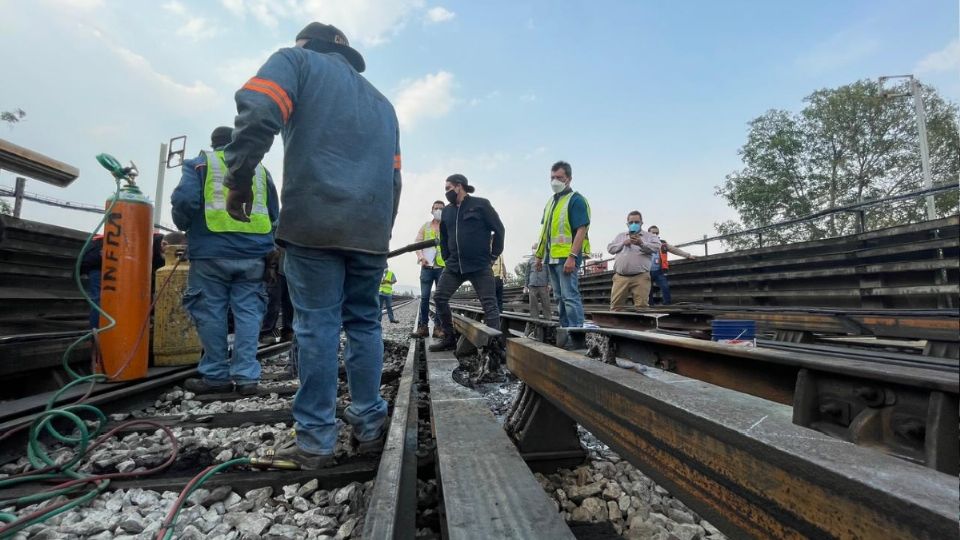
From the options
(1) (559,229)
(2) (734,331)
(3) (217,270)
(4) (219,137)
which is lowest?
(2) (734,331)

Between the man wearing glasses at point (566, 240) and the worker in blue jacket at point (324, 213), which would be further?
the man wearing glasses at point (566, 240)

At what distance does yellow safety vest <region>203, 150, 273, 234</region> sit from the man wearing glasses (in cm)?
295

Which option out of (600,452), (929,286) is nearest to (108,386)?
(600,452)

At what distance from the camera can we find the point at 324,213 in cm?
208

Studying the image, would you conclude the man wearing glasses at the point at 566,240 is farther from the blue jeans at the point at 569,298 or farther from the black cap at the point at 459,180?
the black cap at the point at 459,180

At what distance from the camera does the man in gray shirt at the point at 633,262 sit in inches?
275

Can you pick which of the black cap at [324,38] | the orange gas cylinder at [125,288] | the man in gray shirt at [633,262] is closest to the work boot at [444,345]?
the orange gas cylinder at [125,288]

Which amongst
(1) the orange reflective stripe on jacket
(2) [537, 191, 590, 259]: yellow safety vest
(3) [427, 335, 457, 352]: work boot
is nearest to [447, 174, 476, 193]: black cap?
(2) [537, 191, 590, 259]: yellow safety vest

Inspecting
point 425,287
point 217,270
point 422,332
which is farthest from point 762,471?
point 425,287

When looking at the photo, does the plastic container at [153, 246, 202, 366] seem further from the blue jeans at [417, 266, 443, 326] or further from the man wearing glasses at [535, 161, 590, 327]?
the man wearing glasses at [535, 161, 590, 327]

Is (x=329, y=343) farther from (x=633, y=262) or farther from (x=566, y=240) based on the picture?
(x=633, y=262)

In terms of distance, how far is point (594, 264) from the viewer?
2155cm

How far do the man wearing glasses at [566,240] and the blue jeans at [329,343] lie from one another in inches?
113

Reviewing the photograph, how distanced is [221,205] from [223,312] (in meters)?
0.79
